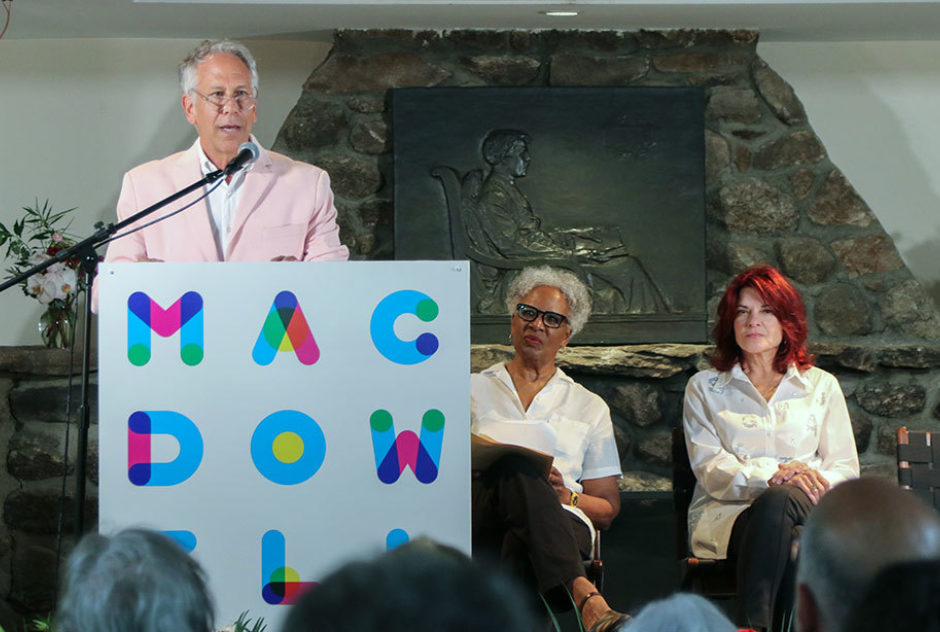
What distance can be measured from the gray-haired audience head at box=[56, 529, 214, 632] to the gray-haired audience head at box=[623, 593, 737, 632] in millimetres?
300

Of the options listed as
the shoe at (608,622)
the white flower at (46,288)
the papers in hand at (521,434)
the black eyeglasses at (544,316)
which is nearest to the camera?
the shoe at (608,622)

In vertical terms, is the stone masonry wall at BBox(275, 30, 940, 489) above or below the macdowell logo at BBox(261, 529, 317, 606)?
above

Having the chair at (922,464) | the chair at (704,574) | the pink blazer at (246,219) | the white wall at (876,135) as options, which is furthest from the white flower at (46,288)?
the white wall at (876,135)

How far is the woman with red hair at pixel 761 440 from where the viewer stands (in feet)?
8.20

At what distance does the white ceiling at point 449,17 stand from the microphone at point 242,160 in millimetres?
2146

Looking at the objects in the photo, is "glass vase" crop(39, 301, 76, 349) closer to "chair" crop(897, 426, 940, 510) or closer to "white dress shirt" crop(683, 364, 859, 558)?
"white dress shirt" crop(683, 364, 859, 558)

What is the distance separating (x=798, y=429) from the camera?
9.12 feet

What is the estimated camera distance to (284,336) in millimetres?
2037

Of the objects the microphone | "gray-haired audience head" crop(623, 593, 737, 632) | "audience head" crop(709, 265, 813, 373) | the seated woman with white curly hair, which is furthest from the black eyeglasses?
"gray-haired audience head" crop(623, 593, 737, 632)

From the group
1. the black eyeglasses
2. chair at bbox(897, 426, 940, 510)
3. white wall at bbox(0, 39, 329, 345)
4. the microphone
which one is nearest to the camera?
the microphone

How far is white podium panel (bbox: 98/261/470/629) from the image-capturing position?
2.00m

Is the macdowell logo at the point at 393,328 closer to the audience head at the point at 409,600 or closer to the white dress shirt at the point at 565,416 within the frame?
the white dress shirt at the point at 565,416

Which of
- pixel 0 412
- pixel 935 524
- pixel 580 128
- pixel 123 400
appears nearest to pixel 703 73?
pixel 580 128

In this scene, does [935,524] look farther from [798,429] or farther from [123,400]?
[798,429]
